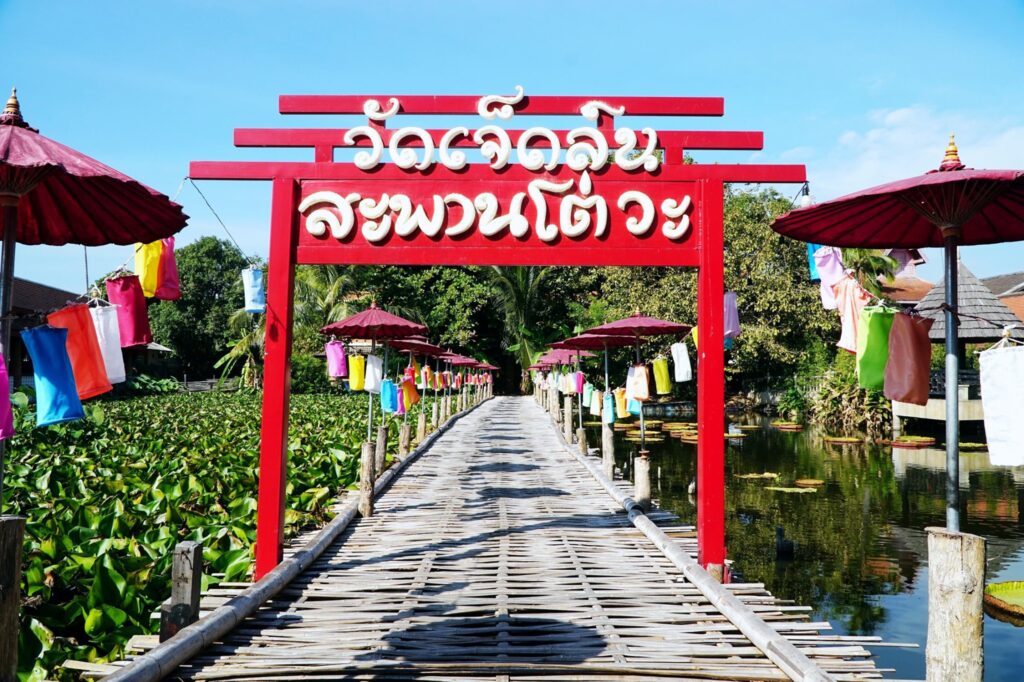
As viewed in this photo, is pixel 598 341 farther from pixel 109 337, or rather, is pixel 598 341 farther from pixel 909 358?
pixel 109 337

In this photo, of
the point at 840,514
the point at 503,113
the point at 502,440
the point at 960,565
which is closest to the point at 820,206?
the point at 960,565

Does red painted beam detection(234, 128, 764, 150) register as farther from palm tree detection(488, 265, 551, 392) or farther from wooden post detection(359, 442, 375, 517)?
palm tree detection(488, 265, 551, 392)

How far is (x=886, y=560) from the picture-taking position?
11.2 m

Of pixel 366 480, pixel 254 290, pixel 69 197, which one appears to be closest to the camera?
pixel 69 197

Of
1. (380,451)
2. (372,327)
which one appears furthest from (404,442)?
(372,327)

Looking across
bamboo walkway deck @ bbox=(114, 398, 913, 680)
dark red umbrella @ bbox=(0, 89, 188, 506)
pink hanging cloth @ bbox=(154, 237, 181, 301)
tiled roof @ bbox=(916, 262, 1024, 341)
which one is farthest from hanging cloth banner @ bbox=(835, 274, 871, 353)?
tiled roof @ bbox=(916, 262, 1024, 341)

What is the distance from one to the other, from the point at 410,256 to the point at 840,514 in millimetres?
11149

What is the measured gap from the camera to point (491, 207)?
6324mm

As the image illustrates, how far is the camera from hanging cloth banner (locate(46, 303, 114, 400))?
15.2ft

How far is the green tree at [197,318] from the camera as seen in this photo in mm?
45969

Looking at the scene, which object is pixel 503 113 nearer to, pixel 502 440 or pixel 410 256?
pixel 410 256

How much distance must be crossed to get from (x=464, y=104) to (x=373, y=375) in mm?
5931

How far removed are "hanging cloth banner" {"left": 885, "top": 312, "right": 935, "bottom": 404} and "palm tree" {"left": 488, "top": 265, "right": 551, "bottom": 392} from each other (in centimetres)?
3399

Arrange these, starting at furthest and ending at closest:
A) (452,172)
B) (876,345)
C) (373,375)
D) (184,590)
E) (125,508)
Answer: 1. (373,375)
2. (125,508)
3. (452,172)
4. (876,345)
5. (184,590)
